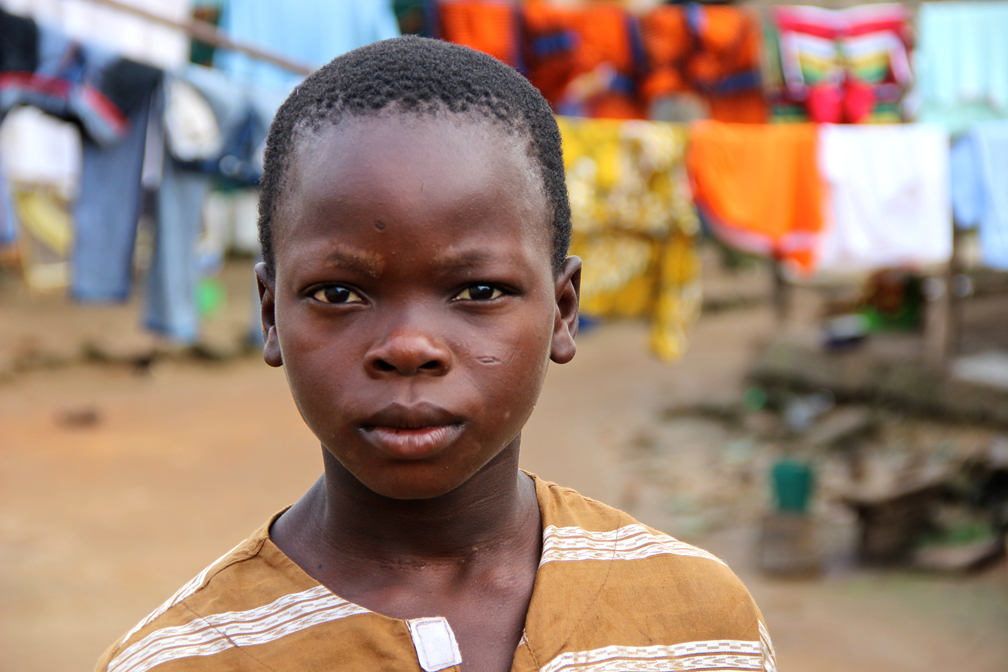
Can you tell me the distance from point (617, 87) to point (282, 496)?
435 cm

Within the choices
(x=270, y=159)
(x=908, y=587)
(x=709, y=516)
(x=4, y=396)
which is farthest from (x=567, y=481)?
(x=270, y=159)

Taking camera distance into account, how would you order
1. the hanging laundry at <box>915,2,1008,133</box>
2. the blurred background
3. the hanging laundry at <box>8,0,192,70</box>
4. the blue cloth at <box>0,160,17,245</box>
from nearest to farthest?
the blue cloth at <box>0,160,17,245</box>, the blurred background, the hanging laundry at <box>8,0,192,70</box>, the hanging laundry at <box>915,2,1008,133</box>

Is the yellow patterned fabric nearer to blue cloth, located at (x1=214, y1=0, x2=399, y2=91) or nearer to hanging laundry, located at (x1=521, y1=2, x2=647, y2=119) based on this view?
hanging laundry, located at (x1=521, y1=2, x2=647, y2=119)

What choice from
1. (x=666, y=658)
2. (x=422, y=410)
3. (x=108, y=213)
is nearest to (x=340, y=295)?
(x=422, y=410)

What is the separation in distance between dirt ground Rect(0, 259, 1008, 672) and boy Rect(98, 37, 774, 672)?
13.6 feet

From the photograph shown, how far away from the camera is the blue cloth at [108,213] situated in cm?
397

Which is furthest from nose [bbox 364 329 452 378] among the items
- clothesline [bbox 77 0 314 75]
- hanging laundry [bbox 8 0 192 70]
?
hanging laundry [bbox 8 0 192 70]

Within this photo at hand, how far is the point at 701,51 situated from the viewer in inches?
212

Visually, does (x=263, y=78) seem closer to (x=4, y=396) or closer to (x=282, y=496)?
(x=282, y=496)

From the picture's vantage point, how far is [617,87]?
5613 mm

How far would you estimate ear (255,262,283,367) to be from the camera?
1.05 meters

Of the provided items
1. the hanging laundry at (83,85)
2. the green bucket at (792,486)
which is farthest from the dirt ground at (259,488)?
the hanging laundry at (83,85)

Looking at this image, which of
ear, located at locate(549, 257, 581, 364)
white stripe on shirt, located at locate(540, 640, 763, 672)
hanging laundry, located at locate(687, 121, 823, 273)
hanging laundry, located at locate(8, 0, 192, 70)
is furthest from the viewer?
hanging laundry, located at locate(687, 121, 823, 273)

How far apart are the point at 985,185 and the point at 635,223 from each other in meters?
2.07
